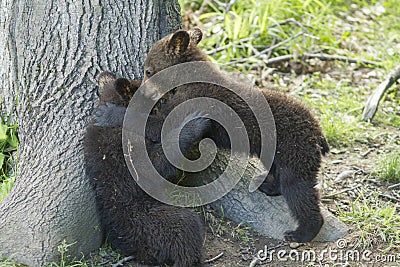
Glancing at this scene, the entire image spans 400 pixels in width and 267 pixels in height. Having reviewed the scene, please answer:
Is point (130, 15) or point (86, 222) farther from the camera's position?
point (130, 15)

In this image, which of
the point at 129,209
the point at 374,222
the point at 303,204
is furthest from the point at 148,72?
the point at 374,222

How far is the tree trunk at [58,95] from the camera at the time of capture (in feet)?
14.7

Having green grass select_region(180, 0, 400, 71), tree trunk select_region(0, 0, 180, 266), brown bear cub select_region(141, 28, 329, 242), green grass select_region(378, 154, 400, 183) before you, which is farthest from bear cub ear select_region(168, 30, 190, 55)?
green grass select_region(180, 0, 400, 71)

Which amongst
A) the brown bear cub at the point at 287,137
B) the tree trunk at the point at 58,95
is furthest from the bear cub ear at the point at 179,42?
the tree trunk at the point at 58,95

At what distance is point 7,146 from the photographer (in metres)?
5.32

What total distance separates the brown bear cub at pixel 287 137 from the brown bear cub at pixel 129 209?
0.31 meters

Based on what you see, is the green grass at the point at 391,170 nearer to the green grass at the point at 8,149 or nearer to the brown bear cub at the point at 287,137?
the brown bear cub at the point at 287,137

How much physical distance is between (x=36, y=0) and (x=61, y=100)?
32.6 inches

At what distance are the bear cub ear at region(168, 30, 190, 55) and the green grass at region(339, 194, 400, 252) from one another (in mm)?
1952

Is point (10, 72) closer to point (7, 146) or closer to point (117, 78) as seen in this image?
point (7, 146)

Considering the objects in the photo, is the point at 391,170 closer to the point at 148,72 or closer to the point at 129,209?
the point at 148,72

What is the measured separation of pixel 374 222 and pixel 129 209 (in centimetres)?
201

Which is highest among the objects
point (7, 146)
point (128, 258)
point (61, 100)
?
point (61, 100)

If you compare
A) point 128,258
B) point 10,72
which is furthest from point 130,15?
point 128,258
